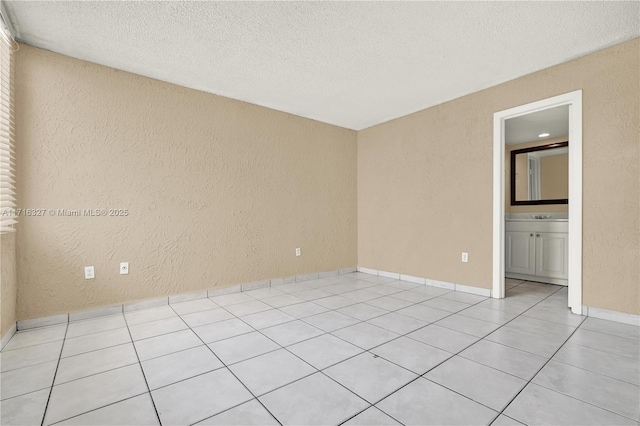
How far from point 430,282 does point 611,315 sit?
64.5 inches

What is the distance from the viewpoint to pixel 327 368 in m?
1.69

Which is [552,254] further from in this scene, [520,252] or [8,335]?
[8,335]

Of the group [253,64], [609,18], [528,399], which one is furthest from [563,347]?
[253,64]

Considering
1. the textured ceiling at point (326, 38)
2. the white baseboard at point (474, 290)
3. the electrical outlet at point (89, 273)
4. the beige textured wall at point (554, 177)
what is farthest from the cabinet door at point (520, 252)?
the electrical outlet at point (89, 273)

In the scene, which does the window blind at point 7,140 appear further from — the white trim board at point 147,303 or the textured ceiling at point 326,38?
the white trim board at point 147,303

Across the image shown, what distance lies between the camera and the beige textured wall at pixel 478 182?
7.81ft

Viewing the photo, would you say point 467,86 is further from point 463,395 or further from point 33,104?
point 33,104

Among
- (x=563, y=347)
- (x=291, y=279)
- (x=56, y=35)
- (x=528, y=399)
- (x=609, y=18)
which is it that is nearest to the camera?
(x=528, y=399)

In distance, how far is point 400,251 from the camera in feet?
13.4

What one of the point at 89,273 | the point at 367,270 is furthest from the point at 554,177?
the point at 89,273

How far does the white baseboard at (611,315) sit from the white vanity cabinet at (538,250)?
4.18 feet

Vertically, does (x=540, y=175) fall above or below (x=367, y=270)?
above

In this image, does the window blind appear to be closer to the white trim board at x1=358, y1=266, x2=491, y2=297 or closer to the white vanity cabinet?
the white trim board at x1=358, y1=266, x2=491, y2=297

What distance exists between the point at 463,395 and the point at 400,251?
→ 269cm
